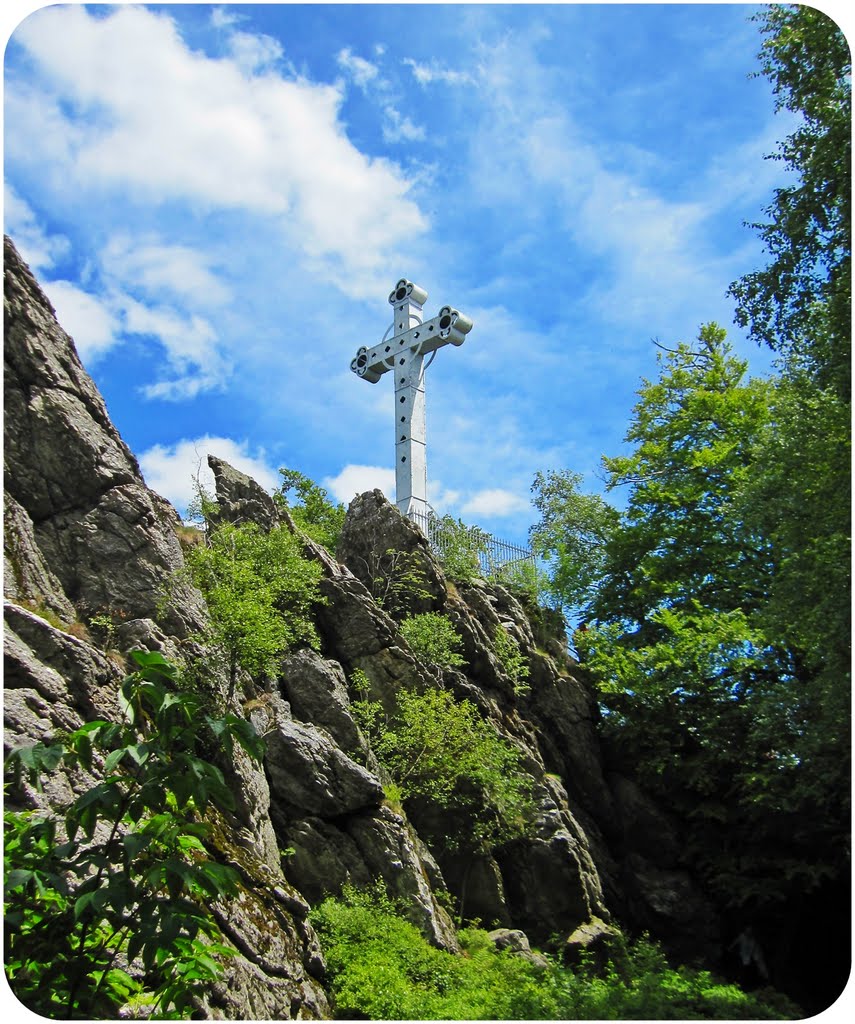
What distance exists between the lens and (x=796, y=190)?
12320 mm

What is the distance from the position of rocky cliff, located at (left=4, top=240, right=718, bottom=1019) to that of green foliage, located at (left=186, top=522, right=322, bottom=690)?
0.44m

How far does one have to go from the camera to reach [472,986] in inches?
471

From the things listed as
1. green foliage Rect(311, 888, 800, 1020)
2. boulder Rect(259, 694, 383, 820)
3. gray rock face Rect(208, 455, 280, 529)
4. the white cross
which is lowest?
green foliage Rect(311, 888, 800, 1020)

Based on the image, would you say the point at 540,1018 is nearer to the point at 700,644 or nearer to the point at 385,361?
the point at 700,644

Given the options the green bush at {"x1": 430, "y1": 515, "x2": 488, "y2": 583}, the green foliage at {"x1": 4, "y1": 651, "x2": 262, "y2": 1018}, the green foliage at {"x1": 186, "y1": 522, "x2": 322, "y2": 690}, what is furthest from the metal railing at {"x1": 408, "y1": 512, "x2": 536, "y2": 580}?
the green foliage at {"x1": 4, "y1": 651, "x2": 262, "y2": 1018}

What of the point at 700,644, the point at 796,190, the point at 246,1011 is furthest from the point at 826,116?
the point at 246,1011

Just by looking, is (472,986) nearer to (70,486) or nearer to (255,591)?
(255,591)

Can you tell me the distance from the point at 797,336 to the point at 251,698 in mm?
9790

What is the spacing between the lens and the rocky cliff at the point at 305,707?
10898 millimetres

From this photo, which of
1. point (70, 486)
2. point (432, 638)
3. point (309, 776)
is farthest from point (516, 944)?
point (70, 486)

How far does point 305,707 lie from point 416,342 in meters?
12.2

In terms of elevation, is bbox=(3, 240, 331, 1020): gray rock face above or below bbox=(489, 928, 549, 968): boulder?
above

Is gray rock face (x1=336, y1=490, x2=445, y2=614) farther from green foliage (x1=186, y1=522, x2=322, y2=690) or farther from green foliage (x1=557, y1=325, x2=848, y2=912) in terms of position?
green foliage (x1=557, y1=325, x2=848, y2=912)

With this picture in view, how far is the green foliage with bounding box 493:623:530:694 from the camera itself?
20594 mm
